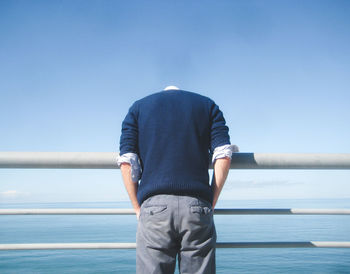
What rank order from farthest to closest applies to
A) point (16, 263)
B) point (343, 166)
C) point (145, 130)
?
point (16, 263)
point (343, 166)
point (145, 130)

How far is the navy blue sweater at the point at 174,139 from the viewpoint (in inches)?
54.8

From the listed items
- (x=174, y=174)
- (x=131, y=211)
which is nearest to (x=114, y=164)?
(x=131, y=211)

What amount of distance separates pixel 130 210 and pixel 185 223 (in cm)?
45

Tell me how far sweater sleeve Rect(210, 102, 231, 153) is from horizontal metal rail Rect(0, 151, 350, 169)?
155 millimetres

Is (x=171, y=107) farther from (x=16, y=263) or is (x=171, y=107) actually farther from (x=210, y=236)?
(x=16, y=263)

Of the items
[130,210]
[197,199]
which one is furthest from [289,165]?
[130,210]

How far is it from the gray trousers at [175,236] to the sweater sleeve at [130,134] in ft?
1.15

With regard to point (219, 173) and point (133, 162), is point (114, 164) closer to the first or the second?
point (133, 162)

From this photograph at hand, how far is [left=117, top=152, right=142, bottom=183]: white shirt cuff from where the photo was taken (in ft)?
4.98

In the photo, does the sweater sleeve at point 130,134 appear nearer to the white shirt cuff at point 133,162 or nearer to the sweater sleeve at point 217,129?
the white shirt cuff at point 133,162

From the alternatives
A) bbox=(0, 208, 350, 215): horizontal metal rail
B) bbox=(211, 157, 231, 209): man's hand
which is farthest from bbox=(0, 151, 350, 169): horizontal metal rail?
bbox=(0, 208, 350, 215): horizontal metal rail

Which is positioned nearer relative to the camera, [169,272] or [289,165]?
[169,272]

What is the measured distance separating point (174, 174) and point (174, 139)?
0.19m

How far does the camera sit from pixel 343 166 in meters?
1.63
